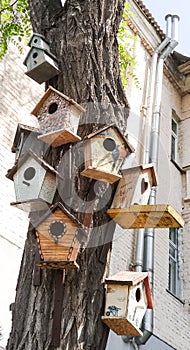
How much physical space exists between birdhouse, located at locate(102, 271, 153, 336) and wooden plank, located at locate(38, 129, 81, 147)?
2.32 feet

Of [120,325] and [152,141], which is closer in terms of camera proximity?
[120,325]

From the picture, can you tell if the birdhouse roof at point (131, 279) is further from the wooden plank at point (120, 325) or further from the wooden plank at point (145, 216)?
the wooden plank at point (145, 216)

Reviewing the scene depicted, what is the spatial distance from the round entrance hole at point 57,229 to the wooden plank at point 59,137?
0.44m

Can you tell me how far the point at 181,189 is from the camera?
8.62 metres

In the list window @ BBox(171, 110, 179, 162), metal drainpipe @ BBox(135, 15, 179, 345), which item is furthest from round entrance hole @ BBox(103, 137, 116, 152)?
window @ BBox(171, 110, 179, 162)

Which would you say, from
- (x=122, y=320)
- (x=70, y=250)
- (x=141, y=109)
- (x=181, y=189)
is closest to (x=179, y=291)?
(x=181, y=189)

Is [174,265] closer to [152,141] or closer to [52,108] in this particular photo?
[152,141]

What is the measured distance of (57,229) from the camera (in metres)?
2.26

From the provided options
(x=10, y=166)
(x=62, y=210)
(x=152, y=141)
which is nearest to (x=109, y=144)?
(x=62, y=210)

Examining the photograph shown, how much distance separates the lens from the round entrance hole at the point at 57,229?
88.5 inches

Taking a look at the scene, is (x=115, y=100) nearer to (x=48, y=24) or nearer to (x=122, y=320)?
(x=48, y=24)

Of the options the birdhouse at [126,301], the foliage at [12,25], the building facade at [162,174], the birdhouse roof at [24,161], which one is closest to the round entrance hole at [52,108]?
the birdhouse roof at [24,161]

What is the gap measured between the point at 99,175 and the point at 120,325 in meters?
0.80

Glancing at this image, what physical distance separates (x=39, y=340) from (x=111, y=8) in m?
2.00
